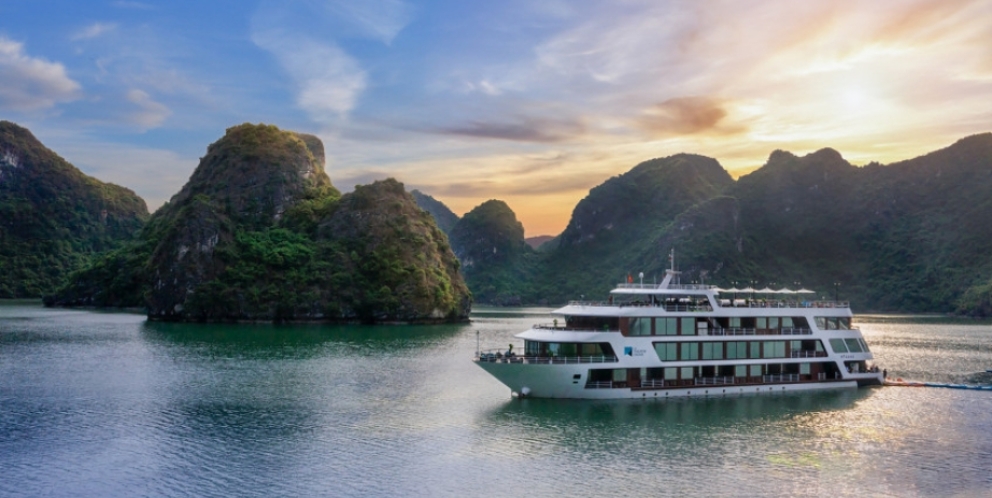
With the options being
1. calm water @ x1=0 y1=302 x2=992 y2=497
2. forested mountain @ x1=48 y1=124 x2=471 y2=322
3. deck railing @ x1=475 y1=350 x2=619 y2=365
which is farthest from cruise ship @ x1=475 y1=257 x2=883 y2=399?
forested mountain @ x1=48 y1=124 x2=471 y2=322

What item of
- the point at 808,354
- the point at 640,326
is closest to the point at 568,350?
the point at 640,326

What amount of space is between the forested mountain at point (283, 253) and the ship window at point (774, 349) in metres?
84.0

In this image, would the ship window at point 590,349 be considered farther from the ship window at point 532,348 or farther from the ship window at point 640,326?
the ship window at point 532,348

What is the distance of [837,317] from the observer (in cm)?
4969

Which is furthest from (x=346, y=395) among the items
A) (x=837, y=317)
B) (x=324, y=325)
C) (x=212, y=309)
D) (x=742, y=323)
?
(x=212, y=309)

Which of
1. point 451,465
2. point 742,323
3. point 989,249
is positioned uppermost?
point 989,249

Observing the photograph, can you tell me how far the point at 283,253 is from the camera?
131 metres

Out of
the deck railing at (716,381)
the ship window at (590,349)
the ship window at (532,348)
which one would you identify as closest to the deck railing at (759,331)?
the deck railing at (716,381)

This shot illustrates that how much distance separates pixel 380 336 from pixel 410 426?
59.7m

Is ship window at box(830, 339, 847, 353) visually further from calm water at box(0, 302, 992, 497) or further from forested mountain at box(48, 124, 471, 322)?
forested mountain at box(48, 124, 471, 322)

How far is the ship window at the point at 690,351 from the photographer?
4334 centimetres

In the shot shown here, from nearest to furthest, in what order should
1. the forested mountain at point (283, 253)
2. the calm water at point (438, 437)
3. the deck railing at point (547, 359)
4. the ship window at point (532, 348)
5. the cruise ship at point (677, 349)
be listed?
1. the calm water at point (438, 437)
2. the deck railing at point (547, 359)
3. the cruise ship at point (677, 349)
4. the ship window at point (532, 348)
5. the forested mountain at point (283, 253)

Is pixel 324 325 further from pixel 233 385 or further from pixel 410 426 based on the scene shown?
pixel 410 426

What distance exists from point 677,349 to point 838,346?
1315 centimetres
